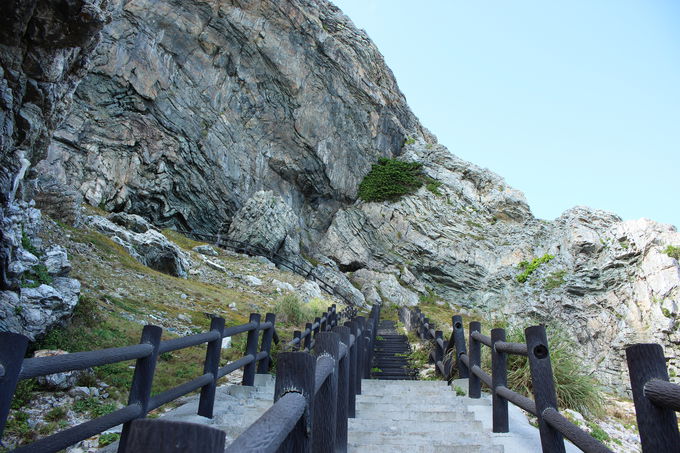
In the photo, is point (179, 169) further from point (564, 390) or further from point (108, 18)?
point (564, 390)

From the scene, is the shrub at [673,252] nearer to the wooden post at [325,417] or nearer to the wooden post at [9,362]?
the wooden post at [325,417]

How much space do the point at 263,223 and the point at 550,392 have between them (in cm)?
2380

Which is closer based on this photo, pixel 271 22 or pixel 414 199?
pixel 271 22

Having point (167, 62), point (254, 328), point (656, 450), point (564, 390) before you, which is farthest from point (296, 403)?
point (167, 62)

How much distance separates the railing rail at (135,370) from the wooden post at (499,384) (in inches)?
110

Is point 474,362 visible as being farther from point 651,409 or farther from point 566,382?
point 651,409

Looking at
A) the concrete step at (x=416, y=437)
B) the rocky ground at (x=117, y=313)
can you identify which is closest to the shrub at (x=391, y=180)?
the rocky ground at (x=117, y=313)

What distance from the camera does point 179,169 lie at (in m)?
25.9

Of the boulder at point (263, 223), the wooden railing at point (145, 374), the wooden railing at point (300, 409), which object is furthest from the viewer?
the boulder at point (263, 223)

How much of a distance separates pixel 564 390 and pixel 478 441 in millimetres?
2448

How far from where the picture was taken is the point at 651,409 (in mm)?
1931

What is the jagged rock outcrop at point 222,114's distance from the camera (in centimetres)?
2384

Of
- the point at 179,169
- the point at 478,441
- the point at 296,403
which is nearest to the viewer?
the point at 296,403

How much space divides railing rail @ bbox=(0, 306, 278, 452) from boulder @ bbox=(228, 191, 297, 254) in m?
20.3
